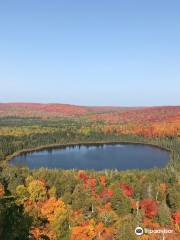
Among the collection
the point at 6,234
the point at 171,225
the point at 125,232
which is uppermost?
the point at 6,234

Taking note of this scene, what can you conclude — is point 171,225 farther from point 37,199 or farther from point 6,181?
point 6,181

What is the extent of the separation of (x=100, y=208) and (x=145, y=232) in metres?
25.1

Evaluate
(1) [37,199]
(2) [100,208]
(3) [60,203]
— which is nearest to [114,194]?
(2) [100,208]

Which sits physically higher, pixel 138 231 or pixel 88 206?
pixel 138 231

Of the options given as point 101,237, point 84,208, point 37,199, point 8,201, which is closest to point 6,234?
point 8,201

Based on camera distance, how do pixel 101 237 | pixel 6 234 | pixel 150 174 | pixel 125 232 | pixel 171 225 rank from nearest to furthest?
pixel 6 234 < pixel 125 232 < pixel 101 237 < pixel 171 225 < pixel 150 174

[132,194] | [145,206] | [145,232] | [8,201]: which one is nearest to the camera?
[8,201]

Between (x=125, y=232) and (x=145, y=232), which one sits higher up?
(x=125, y=232)

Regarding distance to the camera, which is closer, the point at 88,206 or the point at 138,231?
the point at 138,231

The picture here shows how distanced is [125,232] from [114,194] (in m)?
38.5

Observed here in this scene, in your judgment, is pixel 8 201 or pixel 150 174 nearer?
pixel 8 201

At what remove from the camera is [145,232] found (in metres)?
66.2

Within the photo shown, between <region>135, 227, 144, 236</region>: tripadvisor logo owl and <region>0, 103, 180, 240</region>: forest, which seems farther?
<region>135, 227, 144, 236</region>: tripadvisor logo owl

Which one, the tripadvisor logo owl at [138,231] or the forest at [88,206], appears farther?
the tripadvisor logo owl at [138,231]
